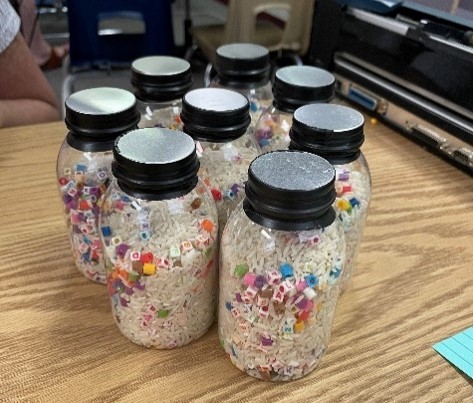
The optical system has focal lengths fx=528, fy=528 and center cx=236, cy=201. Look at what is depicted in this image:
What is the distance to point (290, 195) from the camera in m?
0.41

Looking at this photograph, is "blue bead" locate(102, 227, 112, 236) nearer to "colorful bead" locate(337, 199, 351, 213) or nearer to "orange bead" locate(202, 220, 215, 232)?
"orange bead" locate(202, 220, 215, 232)

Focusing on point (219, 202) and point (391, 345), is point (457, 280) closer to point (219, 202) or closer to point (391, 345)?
point (391, 345)

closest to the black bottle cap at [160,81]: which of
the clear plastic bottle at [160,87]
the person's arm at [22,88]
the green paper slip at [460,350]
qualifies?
the clear plastic bottle at [160,87]

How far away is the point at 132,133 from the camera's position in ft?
1.60

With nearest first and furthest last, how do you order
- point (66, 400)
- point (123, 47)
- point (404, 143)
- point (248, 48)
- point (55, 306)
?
point (66, 400) → point (55, 306) → point (248, 48) → point (404, 143) → point (123, 47)

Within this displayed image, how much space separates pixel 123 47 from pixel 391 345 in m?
1.65

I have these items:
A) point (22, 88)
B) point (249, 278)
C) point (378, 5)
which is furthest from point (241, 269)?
point (22, 88)

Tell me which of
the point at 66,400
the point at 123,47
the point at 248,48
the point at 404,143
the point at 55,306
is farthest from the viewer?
the point at 123,47

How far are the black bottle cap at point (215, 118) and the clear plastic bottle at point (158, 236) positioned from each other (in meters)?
0.03

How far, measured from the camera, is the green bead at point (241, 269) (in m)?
0.45

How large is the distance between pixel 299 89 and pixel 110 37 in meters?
1.44

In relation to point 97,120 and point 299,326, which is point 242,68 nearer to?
point 97,120

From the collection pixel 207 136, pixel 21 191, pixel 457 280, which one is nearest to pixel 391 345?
pixel 457 280

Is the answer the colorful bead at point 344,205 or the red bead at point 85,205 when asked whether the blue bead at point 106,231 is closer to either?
the red bead at point 85,205
